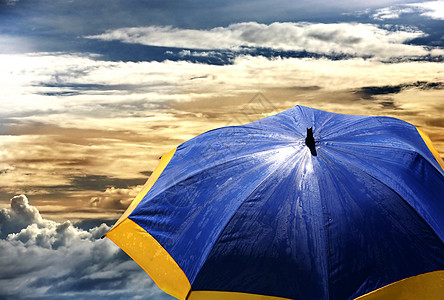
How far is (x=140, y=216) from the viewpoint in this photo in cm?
484

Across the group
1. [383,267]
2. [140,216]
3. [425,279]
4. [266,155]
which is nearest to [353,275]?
[383,267]

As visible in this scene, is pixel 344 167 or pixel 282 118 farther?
pixel 282 118

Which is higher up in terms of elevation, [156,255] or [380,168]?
[380,168]

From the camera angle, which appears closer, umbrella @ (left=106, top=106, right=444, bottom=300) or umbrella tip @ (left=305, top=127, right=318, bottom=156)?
Result: umbrella @ (left=106, top=106, right=444, bottom=300)

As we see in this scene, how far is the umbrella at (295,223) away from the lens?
4.05 meters

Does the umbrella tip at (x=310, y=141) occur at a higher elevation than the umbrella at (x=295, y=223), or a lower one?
higher

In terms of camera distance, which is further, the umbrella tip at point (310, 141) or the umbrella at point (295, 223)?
the umbrella tip at point (310, 141)

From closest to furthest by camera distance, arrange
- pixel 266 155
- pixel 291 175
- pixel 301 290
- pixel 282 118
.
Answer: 1. pixel 301 290
2. pixel 291 175
3. pixel 266 155
4. pixel 282 118

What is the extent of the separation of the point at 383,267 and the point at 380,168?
3.14 ft

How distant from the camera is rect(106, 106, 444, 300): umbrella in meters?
4.05

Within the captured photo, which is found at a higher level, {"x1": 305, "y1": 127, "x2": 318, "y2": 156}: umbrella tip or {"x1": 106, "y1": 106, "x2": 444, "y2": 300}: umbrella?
{"x1": 305, "y1": 127, "x2": 318, "y2": 156}: umbrella tip

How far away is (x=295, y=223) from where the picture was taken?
4.18 meters

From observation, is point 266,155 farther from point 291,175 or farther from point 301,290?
point 301,290

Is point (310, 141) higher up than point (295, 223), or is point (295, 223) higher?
point (310, 141)
